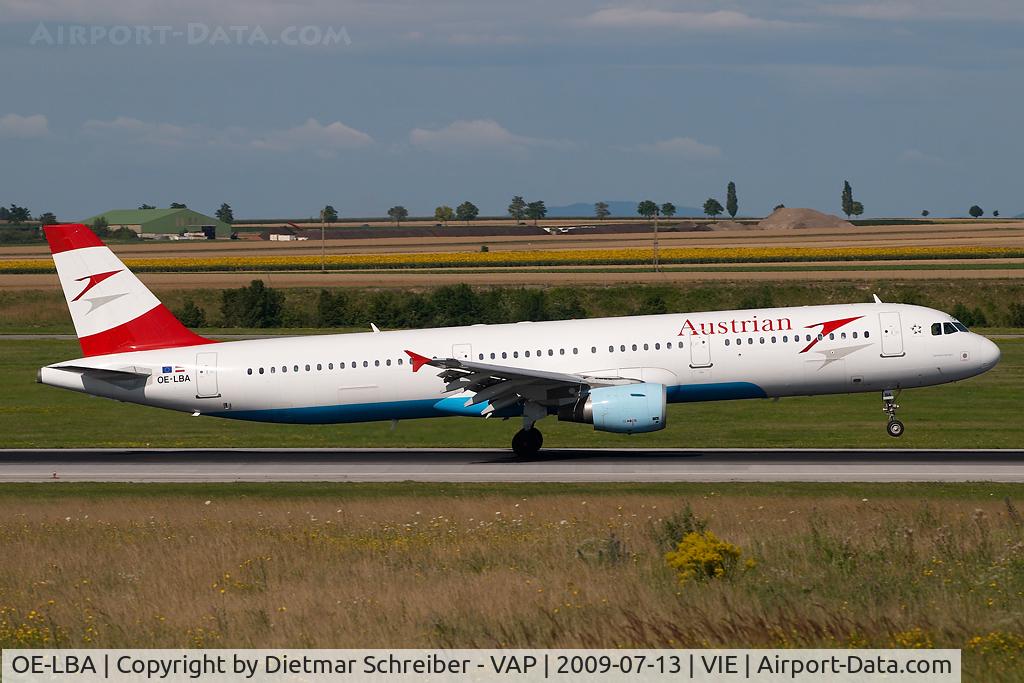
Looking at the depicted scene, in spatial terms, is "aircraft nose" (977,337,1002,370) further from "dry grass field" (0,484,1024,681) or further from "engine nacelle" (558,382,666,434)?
"engine nacelle" (558,382,666,434)

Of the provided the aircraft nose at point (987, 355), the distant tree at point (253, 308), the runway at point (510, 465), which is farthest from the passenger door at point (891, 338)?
the distant tree at point (253, 308)

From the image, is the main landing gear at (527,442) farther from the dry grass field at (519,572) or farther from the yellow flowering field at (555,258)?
the yellow flowering field at (555,258)

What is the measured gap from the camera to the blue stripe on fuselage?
3744 centimetres

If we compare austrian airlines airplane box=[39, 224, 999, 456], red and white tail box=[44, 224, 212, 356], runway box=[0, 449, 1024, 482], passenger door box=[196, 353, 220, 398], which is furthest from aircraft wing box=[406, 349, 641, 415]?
red and white tail box=[44, 224, 212, 356]

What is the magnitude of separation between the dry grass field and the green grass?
11.6 m

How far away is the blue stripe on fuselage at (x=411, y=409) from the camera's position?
123 ft

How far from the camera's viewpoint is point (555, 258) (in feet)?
437

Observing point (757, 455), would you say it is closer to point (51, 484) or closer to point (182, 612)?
point (51, 484)

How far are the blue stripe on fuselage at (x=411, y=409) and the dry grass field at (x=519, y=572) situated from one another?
7.00 metres

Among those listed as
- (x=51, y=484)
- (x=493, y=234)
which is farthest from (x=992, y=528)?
(x=493, y=234)

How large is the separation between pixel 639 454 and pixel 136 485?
14.6 meters

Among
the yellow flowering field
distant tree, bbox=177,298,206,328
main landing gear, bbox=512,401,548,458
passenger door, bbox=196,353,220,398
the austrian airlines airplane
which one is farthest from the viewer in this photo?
the yellow flowering field
